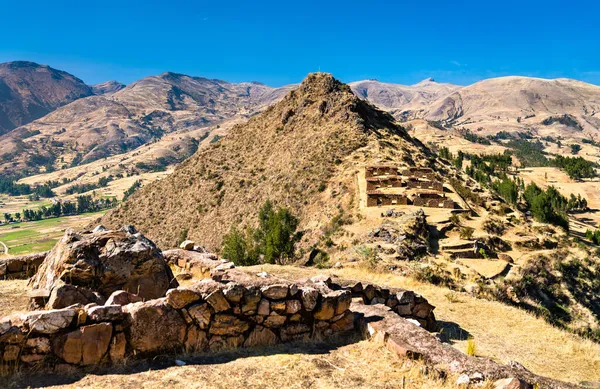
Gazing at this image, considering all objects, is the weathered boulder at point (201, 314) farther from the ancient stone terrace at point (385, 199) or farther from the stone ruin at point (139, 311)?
the ancient stone terrace at point (385, 199)

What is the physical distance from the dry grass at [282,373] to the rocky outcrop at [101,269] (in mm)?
3425

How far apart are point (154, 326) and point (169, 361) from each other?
0.80 meters

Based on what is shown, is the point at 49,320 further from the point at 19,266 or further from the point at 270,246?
the point at 270,246

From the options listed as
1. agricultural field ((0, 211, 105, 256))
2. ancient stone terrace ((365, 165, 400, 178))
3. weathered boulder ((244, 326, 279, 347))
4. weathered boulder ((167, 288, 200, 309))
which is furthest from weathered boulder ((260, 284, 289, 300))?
agricultural field ((0, 211, 105, 256))

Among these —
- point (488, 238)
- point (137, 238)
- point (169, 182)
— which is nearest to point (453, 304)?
point (137, 238)

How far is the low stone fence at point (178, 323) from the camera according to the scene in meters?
7.46

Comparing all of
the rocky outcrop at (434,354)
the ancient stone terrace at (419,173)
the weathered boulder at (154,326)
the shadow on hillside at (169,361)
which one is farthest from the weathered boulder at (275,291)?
the ancient stone terrace at (419,173)

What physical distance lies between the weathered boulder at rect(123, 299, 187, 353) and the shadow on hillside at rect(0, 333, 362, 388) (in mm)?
285

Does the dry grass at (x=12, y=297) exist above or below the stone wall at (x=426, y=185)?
below

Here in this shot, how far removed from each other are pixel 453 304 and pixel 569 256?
84.1ft

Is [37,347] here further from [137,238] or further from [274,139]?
[274,139]

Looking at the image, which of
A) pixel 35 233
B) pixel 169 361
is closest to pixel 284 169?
pixel 169 361

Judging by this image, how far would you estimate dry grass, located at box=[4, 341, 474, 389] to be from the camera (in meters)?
7.19

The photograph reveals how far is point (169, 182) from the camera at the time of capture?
74375 mm
